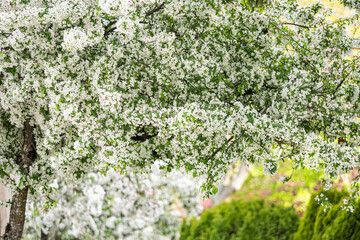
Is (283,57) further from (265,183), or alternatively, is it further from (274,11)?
(265,183)

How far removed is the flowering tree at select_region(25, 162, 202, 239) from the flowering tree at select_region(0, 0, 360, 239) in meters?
5.89

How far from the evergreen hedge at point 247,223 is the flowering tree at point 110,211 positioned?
263cm

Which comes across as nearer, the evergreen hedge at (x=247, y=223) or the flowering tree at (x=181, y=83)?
the flowering tree at (x=181, y=83)

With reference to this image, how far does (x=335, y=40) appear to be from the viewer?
5.59 metres

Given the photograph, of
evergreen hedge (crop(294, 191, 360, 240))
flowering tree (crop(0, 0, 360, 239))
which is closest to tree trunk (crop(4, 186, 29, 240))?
flowering tree (crop(0, 0, 360, 239))

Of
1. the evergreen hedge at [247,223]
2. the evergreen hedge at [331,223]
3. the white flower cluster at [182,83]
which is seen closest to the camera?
the white flower cluster at [182,83]

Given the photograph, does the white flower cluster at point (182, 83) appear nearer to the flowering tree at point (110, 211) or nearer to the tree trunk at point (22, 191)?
the tree trunk at point (22, 191)

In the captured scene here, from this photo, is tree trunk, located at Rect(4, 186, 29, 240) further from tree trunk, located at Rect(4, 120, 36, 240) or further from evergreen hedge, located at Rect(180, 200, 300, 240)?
evergreen hedge, located at Rect(180, 200, 300, 240)

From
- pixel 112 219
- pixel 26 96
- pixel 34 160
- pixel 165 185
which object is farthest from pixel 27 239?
pixel 26 96

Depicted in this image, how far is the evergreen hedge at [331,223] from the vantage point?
620 centimetres

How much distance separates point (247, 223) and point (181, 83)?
15.1 feet

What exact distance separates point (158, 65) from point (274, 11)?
6.77 feet

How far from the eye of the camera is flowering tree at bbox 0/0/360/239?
459cm

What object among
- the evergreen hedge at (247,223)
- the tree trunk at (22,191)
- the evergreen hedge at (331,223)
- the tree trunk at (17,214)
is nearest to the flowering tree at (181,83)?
the tree trunk at (22,191)
